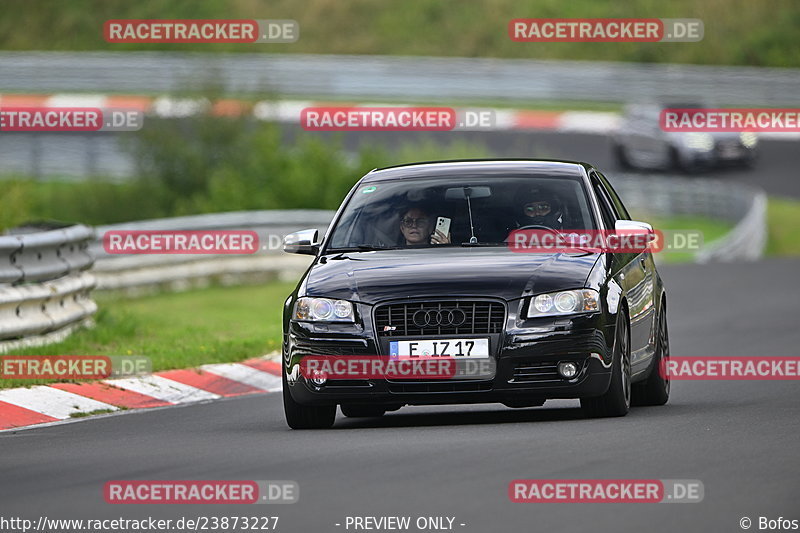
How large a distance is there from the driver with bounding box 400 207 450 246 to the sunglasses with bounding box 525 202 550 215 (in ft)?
1.73

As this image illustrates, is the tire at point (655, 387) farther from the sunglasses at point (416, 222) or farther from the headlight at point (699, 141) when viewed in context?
the headlight at point (699, 141)

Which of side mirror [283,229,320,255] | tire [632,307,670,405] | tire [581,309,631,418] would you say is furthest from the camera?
tire [632,307,670,405]

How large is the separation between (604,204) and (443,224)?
1232mm

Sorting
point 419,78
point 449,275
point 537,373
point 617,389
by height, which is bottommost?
point 617,389

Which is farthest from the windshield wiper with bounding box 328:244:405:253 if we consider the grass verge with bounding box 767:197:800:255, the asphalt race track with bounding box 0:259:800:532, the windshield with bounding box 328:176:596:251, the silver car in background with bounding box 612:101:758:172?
the silver car in background with bounding box 612:101:758:172

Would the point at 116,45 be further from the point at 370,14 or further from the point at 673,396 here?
the point at 673,396

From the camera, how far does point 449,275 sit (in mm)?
10180

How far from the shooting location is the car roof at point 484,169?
1138 cm

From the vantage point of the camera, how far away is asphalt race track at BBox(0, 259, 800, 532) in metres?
7.14

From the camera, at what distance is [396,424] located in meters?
10.9

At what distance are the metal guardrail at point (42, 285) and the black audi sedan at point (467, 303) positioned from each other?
3.37m

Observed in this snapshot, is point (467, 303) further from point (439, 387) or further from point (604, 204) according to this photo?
point (604, 204)

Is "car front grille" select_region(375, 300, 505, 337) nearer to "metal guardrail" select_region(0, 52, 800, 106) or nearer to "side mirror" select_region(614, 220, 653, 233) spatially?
"side mirror" select_region(614, 220, 653, 233)

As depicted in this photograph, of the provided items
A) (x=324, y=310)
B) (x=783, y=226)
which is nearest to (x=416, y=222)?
(x=324, y=310)
